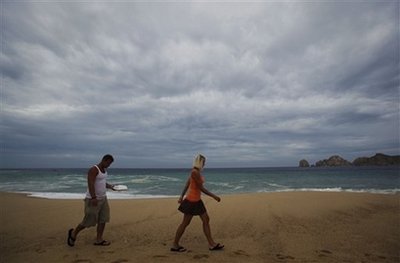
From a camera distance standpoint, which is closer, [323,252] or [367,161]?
[323,252]

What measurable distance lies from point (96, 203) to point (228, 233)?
10.3 ft

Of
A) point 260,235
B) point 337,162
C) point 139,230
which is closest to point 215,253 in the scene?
point 260,235

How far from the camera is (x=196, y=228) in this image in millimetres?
7711

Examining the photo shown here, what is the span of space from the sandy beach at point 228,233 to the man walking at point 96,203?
0.26m

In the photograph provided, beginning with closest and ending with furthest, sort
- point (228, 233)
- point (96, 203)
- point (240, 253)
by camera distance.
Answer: point (240, 253) < point (96, 203) < point (228, 233)

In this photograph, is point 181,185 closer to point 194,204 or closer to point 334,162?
point 194,204

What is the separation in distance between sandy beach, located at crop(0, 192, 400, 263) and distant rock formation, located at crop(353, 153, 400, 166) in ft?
445

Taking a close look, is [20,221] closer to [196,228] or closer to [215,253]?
[196,228]

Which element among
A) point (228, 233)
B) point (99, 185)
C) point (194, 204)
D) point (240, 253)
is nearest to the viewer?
point (240, 253)

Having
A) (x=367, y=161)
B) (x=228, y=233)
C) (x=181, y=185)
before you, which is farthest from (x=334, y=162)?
(x=228, y=233)

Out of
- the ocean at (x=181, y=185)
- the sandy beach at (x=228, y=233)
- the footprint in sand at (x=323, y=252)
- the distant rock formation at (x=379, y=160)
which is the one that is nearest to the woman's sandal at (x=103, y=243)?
the sandy beach at (x=228, y=233)

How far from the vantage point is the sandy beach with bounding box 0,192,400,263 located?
5.56m

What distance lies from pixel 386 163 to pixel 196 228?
144666mm

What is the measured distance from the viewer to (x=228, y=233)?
7.33m
